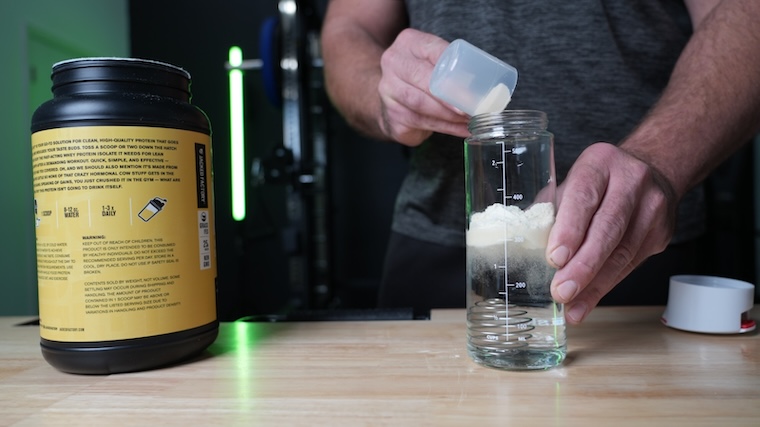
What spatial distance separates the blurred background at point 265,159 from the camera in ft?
8.77

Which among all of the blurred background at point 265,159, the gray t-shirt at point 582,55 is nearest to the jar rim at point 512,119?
the gray t-shirt at point 582,55

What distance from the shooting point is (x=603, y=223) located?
53cm

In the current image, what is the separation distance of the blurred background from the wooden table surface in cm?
182

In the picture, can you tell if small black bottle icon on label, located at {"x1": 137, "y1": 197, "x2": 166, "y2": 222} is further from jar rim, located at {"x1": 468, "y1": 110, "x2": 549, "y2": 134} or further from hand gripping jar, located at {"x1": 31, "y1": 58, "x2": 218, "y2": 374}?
jar rim, located at {"x1": 468, "y1": 110, "x2": 549, "y2": 134}

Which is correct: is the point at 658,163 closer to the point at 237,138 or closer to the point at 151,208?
the point at 151,208

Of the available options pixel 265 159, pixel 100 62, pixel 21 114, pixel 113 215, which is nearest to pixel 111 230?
pixel 113 215

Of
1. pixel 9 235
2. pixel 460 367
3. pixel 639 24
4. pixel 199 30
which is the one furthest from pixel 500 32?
pixel 199 30

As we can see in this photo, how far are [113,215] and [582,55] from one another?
80 cm

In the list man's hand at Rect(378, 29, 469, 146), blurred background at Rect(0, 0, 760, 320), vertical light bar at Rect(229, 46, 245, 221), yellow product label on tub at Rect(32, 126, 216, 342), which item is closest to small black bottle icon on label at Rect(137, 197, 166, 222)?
yellow product label on tub at Rect(32, 126, 216, 342)

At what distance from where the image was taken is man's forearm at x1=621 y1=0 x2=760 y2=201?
0.68 meters

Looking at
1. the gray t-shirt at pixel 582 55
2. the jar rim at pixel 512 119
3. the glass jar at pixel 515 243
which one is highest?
the gray t-shirt at pixel 582 55

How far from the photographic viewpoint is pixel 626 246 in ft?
1.90

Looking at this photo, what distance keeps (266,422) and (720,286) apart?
585 mm

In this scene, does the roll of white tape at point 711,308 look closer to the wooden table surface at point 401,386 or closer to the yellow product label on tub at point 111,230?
the wooden table surface at point 401,386
